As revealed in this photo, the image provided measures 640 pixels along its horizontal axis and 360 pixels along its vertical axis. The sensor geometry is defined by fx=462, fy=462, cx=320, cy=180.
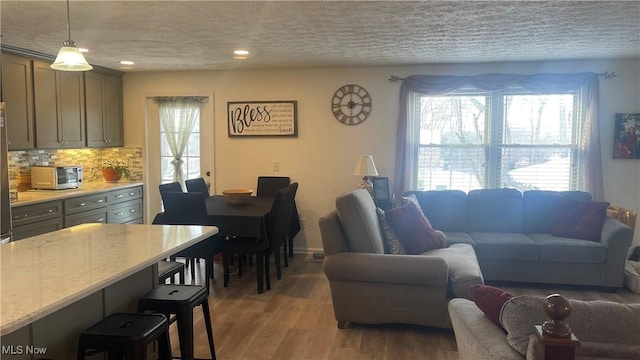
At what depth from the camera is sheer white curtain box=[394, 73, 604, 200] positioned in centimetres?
512

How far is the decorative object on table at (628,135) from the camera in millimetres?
5105

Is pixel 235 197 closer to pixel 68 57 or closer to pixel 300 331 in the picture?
pixel 300 331

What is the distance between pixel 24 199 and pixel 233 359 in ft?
9.03

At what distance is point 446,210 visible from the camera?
16.2 feet

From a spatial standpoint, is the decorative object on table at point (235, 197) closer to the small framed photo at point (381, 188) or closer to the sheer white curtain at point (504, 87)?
the small framed photo at point (381, 188)

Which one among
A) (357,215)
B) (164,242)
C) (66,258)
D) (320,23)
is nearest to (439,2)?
(320,23)

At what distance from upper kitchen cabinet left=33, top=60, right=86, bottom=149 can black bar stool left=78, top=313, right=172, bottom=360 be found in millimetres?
3526

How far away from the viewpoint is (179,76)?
6.05m

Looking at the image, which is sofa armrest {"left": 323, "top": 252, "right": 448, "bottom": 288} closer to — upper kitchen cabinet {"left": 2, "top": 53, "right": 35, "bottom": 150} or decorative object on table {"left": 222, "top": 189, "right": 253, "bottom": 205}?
decorative object on table {"left": 222, "top": 189, "right": 253, "bottom": 205}

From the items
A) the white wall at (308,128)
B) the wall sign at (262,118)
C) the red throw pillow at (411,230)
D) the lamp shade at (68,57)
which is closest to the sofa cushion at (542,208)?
the white wall at (308,128)

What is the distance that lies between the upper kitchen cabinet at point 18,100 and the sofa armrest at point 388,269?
3.35 meters

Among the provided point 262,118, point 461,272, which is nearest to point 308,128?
point 262,118

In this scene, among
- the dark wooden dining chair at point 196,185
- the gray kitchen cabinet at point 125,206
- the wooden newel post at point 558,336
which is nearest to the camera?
the wooden newel post at point 558,336

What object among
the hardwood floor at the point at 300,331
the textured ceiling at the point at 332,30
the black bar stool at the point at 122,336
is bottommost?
the hardwood floor at the point at 300,331
